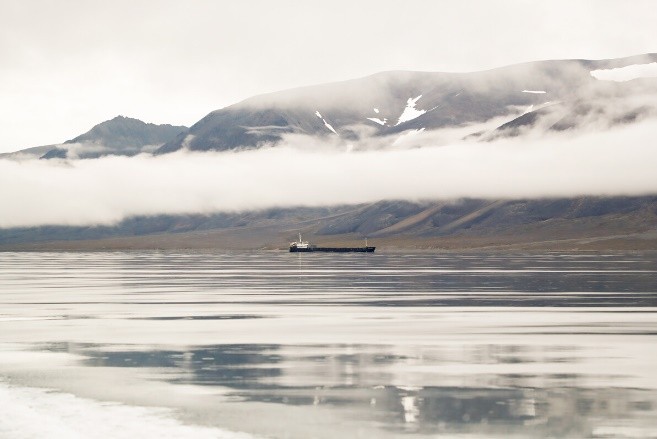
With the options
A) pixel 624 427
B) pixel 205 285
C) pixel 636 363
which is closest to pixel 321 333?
pixel 636 363

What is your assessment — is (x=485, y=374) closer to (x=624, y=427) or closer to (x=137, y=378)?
(x=624, y=427)

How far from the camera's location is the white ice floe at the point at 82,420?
24.0 m

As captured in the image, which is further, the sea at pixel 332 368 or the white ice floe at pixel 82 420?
the sea at pixel 332 368

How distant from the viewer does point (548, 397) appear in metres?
28.0

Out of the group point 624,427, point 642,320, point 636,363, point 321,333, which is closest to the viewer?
point 624,427

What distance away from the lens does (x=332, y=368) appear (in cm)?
3391

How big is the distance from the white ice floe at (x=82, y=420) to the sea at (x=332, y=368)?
0.07 m

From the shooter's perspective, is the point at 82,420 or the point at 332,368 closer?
the point at 82,420

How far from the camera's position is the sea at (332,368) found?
82.0ft

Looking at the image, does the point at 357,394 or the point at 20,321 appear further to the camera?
the point at 20,321

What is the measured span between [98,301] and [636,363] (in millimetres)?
40407

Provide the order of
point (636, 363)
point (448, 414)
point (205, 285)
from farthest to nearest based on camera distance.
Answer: point (205, 285) → point (636, 363) → point (448, 414)

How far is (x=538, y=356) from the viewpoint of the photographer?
36344 mm

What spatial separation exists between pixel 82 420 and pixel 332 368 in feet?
34.1
